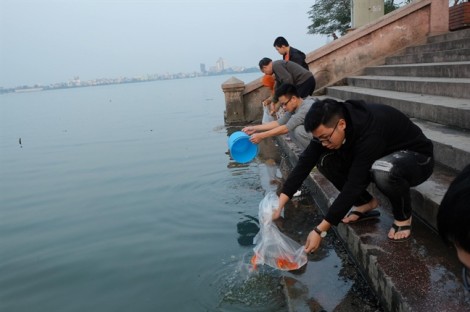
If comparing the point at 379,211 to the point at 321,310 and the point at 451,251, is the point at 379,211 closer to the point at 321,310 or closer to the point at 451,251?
the point at 451,251

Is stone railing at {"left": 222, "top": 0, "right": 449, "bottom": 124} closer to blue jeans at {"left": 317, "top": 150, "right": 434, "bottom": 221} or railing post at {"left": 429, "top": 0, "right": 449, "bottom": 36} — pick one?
railing post at {"left": 429, "top": 0, "right": 449, "bottom": 36}

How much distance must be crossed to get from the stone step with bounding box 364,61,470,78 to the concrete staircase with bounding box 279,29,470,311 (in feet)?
0.05

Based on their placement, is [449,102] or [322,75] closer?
[449,102]

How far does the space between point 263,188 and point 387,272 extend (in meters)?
3.79

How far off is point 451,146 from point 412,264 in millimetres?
1662

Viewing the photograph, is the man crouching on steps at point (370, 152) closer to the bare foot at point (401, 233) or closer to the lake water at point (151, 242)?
the bare foot at point (401, 233)

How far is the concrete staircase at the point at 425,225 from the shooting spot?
258cm

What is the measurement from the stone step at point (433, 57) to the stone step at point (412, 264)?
4.05 metres

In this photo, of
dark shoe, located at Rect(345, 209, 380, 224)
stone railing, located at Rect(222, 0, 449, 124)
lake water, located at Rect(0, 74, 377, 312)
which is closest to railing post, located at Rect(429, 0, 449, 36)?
stone railing, located at Rect(222, 0, 449, 124)

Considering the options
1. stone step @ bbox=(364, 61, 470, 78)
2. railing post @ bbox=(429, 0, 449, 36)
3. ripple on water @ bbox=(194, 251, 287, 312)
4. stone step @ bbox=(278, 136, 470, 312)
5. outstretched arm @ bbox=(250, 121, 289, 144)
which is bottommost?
ripple on water @ bbox=(194, 251, 287, 312)

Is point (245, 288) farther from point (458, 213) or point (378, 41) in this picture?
point (378, 41)

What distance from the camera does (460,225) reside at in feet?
3.22

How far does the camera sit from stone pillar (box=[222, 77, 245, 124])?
12.7m

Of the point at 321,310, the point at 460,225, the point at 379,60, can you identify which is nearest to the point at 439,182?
the point at 321,310
